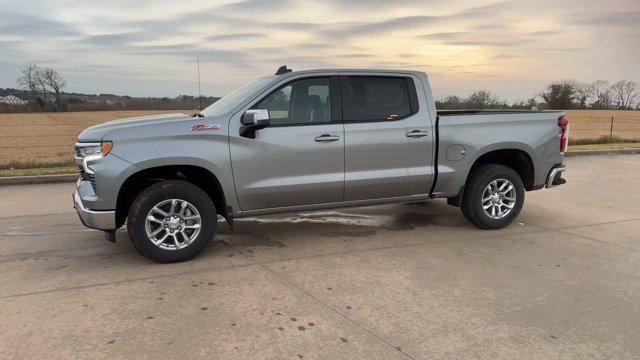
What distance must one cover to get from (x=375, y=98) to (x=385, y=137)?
0.47 meters

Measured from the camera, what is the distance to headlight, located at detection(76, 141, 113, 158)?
465 cm

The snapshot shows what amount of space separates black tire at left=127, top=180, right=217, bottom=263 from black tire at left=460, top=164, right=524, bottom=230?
3.09m

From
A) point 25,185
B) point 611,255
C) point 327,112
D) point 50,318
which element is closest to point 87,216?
point 50,318

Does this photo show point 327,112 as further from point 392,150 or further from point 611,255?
point 611,255

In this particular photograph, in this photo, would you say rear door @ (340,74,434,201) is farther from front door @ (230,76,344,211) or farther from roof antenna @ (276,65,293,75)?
roof antenna @ (276,65,293,75)

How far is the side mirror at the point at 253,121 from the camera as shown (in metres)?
4.86

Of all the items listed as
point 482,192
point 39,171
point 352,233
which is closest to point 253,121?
point 352,233

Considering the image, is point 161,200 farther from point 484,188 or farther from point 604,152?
point 604,152

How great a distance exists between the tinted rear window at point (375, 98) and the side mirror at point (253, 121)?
0.97m

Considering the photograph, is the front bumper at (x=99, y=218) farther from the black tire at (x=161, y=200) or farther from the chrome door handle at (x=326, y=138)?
the chrome door handle at (x=326, y=138)

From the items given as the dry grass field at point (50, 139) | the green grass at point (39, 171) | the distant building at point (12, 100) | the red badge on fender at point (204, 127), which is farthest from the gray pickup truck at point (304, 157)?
the distant building at point (12, 100)

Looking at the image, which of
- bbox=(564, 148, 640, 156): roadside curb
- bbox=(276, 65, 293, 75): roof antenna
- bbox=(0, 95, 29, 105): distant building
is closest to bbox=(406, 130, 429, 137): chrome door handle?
bbox=(276, 65, 293, 75): roof antenna

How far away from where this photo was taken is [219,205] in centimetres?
540

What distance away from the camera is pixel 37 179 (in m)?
9.90
